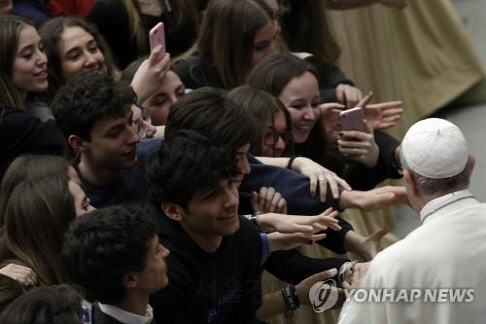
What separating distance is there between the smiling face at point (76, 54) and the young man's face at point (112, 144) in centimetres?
75

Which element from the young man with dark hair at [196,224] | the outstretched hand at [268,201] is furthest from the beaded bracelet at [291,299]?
the young man with dark hair at [196,224]

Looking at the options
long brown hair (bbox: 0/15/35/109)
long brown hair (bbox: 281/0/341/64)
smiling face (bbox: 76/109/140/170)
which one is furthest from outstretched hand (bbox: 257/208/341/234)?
long brown hair (bbox: 281/0/341/64)

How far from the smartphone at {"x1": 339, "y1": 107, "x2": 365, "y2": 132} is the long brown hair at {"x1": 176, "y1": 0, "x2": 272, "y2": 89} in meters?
0.64

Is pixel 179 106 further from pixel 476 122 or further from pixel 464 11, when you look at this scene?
pixel 464 11

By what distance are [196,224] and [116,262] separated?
1.26 ft

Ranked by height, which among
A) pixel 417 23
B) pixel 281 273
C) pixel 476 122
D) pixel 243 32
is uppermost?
pixel 243 32

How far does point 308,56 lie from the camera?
5523mm

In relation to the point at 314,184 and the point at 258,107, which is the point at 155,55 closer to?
the point at 258,107

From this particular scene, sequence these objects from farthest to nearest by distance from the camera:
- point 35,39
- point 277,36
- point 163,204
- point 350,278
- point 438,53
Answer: point 438,53
point 277,36
point 35,39
point 350,278
point 163,204

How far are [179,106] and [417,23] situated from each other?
11.7 ft

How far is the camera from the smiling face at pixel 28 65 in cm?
476

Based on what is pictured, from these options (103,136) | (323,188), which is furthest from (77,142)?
(323,188)

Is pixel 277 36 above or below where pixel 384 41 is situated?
above

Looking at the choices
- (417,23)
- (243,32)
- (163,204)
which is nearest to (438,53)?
(417,23)
